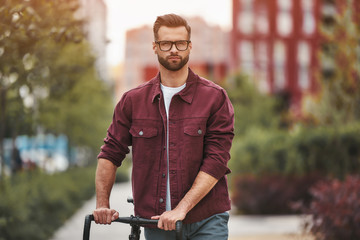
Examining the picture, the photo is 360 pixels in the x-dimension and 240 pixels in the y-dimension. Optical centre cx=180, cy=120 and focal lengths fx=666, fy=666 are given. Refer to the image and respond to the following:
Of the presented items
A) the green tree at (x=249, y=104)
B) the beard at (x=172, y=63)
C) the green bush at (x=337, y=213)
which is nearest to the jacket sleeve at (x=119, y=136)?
the beard at (x=172, y=63)

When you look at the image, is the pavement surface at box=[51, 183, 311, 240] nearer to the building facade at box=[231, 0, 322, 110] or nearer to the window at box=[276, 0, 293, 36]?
A: the building facade at box=[231, 0, 322, 110]

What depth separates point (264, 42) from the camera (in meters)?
69.8

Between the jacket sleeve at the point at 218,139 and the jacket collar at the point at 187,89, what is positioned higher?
the jacket collar at the point at 187,89

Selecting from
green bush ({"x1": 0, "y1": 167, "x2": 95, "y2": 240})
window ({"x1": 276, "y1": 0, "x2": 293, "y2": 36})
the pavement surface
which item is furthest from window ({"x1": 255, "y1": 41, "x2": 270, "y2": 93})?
the pavement surface

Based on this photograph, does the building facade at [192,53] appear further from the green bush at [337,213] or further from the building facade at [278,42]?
the green bush at [337,213]

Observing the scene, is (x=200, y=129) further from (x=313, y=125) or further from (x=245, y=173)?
(x=313, y=125)

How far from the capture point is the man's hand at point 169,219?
3.27 m

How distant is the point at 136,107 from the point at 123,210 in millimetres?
13711

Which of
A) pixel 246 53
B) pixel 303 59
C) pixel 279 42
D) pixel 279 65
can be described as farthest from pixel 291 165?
pixel 303 59

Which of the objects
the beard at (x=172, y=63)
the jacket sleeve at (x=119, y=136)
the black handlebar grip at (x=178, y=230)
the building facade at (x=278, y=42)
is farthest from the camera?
the building facade at (x=278, y=42)

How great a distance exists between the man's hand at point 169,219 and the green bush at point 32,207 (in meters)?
5.14

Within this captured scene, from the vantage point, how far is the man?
3506mm

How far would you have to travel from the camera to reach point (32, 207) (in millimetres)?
10812

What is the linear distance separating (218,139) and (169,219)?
55 centimetres
